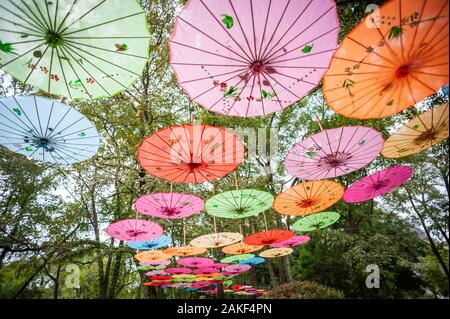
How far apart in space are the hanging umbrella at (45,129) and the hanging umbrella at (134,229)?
212 cm

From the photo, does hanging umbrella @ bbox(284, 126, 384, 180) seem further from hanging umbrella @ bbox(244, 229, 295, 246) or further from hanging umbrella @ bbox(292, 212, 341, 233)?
hanging umbrella @ bbox(244, 229, 295, 246)

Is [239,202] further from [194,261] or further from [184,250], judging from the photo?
[194,261]

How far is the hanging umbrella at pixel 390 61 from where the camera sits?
2.98m

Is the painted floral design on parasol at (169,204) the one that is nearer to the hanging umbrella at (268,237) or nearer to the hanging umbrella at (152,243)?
the hanging umbrella at (268,237)

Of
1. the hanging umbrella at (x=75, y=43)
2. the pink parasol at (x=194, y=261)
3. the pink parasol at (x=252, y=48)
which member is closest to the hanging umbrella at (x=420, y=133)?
the pink parasol at (x=252, y=48)

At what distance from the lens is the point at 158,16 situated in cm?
966

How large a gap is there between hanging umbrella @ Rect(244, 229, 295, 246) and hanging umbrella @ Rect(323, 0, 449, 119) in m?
4.41

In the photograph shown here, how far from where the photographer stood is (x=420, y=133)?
15.9 feet

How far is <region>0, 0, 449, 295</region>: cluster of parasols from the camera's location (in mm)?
3248

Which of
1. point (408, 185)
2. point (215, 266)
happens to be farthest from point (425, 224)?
point (215, 266)

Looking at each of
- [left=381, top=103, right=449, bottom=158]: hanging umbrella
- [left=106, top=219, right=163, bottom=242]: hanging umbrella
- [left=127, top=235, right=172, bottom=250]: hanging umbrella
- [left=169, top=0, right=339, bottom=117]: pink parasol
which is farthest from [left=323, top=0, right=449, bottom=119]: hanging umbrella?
[left=127, top=235, right=172, bottom=250]: hanging umbrella

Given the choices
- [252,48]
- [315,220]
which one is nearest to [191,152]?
[252,48]
